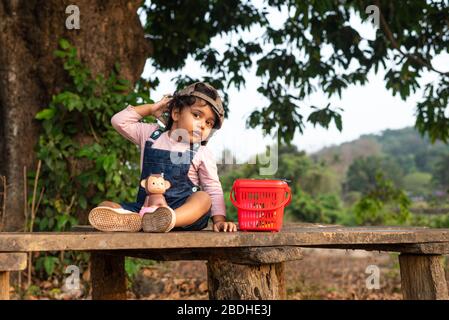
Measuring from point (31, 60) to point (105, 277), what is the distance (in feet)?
8.79

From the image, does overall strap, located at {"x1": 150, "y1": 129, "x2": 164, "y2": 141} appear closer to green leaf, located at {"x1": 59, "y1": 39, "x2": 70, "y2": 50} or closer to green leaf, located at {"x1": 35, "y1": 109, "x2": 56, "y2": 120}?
green leaf, located at {"x1": 35, "y1": 109, "x2": 56, "y2": 120}

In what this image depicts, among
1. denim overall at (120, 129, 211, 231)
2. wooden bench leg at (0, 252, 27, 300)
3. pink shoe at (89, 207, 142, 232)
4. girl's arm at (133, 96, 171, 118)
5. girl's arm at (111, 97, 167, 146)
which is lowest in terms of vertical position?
wooden bench leg at (0, 252, 27, 300)

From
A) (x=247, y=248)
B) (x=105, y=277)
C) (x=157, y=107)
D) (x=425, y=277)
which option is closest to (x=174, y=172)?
(x=157, y=107)

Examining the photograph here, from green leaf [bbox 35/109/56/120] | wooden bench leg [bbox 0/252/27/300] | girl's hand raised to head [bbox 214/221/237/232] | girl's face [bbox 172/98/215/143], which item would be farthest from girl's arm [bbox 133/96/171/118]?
green leaf [bbox 35/109/56/120]

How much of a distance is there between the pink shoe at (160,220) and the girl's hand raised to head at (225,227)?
1.06 feet

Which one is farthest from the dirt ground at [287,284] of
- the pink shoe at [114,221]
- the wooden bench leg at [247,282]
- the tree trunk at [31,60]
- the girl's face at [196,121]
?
the pink shoe at [114,221]

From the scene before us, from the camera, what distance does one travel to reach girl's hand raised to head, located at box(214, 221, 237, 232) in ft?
10.8

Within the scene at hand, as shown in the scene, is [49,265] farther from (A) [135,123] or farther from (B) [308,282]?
(B) [308,282]

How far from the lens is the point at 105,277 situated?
4.24 meters

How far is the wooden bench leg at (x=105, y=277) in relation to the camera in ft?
13.9

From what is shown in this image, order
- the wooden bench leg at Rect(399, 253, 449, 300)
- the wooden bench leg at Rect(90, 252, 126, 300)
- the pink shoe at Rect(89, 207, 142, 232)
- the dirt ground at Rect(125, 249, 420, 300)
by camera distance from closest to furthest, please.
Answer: the pink shoe at Rect(89, 207, 142, 232), the wooden bench leg at Rect(399, 253, 449, 300), the wooden bench leg at Rect(90, 252, 126, 300), the dirt ground at Rect(125, 249, 420, 300)

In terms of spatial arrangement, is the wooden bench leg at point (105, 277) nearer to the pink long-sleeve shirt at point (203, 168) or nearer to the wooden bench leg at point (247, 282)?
the pink long-sleeve shirt at point (203, 168)

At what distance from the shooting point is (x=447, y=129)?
695 centimetres
